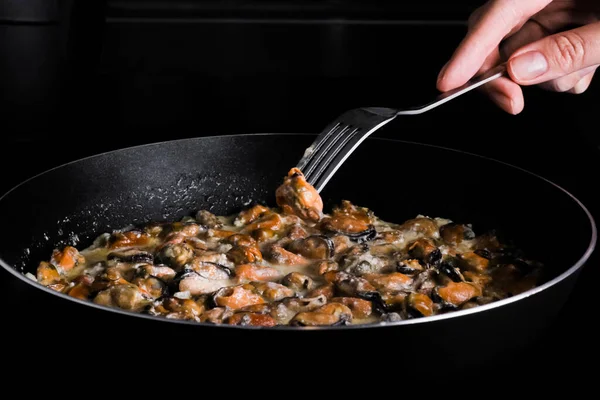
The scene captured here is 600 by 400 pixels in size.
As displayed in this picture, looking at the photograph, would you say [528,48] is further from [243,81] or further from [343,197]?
[243,81]

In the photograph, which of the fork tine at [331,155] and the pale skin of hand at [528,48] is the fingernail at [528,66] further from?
the fork tine at [331,155]

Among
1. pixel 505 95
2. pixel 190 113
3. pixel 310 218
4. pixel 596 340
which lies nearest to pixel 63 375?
pixel 310 218

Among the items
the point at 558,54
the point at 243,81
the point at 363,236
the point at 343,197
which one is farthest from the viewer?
the point at 243,81

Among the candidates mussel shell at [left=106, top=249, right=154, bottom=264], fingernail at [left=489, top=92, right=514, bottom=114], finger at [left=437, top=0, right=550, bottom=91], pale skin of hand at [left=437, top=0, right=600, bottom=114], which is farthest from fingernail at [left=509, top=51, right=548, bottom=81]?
mussel shell at [left=106, top=249, right=154, bottom=264]

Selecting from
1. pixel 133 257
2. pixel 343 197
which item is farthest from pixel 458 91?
pixel 133 257

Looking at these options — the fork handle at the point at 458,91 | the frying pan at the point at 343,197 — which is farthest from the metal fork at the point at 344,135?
the frying pan at the point at 343,197

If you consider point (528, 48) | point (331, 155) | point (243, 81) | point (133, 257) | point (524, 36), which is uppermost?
point (243, 81)
